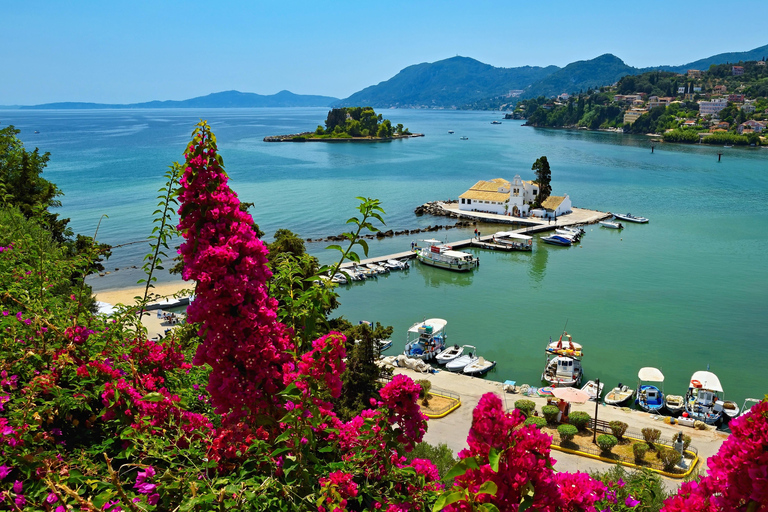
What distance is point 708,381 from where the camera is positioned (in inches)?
709

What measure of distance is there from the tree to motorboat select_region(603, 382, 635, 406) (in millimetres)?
30848

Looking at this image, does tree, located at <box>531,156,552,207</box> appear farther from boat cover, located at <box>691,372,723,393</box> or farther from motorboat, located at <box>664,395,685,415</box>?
motorboat, located at <box>664,395,685,415</box>

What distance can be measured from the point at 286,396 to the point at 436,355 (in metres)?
19.3

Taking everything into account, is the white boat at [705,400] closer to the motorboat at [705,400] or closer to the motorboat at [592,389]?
the motorboat at [705,400]

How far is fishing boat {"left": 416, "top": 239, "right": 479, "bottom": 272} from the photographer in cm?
3562

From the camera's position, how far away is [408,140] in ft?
458

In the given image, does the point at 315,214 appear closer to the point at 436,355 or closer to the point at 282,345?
the point at 436,355

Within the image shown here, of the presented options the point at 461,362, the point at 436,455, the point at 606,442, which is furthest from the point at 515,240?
the point at 436,455

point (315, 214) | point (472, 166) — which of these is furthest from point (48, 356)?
point (472, 166)

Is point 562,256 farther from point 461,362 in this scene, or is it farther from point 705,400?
point 705,400

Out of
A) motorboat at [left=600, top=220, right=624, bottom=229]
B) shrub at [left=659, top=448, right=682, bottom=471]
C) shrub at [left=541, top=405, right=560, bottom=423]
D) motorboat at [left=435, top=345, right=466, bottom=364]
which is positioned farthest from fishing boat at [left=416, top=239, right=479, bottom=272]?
shrub at [left=659, top=448, right=682, bottom=471]

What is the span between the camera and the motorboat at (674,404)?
57.7ft

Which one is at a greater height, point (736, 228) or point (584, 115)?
point (584, 115)

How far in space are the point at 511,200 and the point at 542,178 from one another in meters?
3.40
